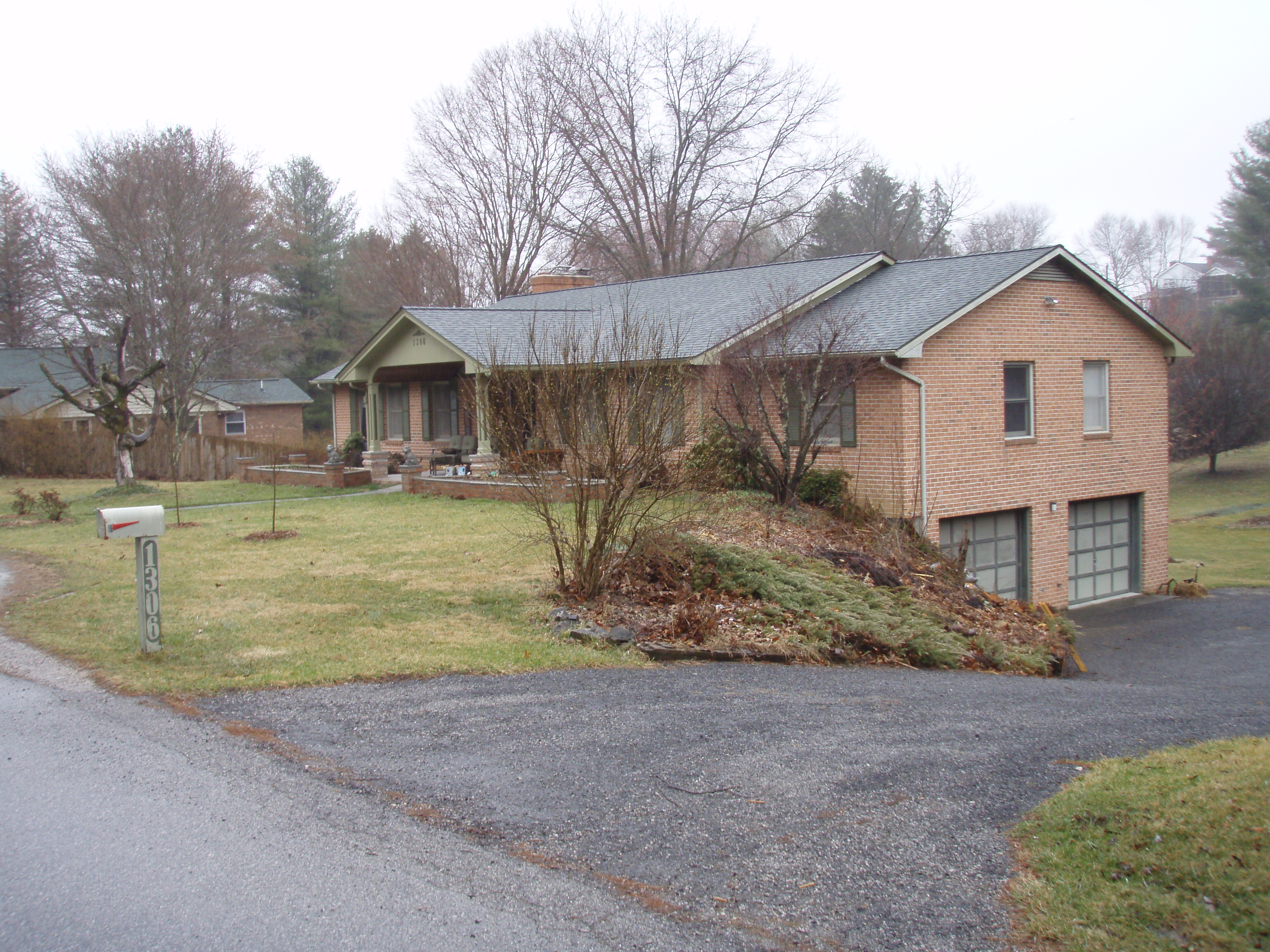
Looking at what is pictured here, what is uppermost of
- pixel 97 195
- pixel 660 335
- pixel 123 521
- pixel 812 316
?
pixel 97 195

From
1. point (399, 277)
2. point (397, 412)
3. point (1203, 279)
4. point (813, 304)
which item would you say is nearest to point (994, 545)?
point (813, 304)

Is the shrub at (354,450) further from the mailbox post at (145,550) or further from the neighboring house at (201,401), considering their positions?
the mailbox post at (145,550)

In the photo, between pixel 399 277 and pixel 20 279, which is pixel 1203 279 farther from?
pixel 20 279

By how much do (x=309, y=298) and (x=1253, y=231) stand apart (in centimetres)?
4471

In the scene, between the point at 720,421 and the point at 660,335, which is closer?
the point at 660,335

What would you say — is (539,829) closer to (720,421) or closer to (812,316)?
(720,421)

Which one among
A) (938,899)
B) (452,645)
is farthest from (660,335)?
(938,899)

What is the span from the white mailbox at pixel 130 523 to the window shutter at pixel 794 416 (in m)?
11.5

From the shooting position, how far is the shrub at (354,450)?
100 ft

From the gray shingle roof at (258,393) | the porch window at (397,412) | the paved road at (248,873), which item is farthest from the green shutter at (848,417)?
the gray shingle roof at (258,393)

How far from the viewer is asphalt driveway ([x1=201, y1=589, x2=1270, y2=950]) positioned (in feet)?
14.2

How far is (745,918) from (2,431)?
35764 millimetres

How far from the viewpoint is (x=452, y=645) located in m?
8.84

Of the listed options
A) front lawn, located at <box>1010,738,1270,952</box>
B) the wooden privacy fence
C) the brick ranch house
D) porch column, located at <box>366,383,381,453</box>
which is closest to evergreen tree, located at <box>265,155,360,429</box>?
the wooden privacy fence
